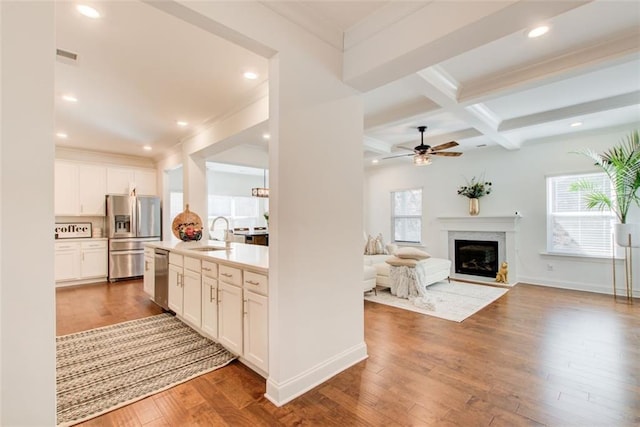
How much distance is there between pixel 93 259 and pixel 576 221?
9168 mm

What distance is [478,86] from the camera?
3.32 m

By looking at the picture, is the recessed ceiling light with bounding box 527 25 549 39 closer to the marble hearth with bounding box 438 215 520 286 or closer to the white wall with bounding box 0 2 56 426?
the white wall with bounding box 0 2 56 426

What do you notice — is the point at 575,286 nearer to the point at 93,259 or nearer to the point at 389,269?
the point at 389,269

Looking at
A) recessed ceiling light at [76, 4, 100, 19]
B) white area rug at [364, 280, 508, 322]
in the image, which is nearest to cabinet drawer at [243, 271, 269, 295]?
recessed ceiling light at [76, 4, 100, 19]

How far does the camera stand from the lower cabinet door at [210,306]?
9.02 ft

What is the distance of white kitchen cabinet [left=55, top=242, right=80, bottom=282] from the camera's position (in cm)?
548

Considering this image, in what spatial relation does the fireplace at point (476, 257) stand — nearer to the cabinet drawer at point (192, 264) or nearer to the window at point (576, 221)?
the window at point (576, 221)

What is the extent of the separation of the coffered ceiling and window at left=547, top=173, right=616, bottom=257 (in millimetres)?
963

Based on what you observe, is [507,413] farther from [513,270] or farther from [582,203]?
[582,203]

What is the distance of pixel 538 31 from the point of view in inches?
93.9

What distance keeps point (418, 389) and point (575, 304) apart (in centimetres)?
364

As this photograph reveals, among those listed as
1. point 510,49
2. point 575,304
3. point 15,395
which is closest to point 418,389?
point 15,395

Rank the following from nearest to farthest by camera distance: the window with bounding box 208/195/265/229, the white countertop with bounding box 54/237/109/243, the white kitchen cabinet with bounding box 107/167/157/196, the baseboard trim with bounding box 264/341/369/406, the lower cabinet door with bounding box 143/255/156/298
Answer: the baseboard trim with bounding box 264/341/369/406 < the lower cabinet door with bounding box 143/255/156/298 < the white countertop with bounding box 54/237/109/243 < the white kitchen cabinet with bounding box 107/167/157/196 < the window with bounding box 208/195/265/229

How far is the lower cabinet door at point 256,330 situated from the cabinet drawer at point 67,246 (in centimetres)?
530
